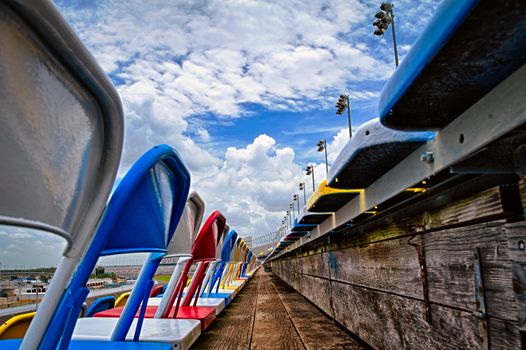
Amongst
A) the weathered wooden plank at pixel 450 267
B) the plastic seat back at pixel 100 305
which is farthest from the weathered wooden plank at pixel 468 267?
the plastic seat back at pixel 100 305

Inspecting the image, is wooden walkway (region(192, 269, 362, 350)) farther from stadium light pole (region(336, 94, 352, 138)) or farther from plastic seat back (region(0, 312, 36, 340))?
stadium light pole (region(336, 94, 352, 138))

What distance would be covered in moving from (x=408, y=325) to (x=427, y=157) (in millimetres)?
1180

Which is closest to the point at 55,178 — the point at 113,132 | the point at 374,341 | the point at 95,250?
the point at 113,132

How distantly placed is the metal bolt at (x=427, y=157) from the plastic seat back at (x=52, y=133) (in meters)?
0.96

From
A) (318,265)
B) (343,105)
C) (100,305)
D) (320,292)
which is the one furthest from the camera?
(343,105)

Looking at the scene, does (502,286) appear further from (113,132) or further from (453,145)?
(113,132)

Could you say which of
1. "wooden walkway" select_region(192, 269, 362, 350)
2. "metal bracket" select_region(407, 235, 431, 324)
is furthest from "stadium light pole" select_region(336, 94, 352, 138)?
"metal bracket" select_region(407, 235, 431, 324)

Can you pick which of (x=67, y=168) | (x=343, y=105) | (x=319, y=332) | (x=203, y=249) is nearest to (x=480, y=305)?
(x=67, y=168)

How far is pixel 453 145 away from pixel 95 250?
1108mm

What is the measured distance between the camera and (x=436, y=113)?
3.77 feet

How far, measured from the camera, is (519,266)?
3.78 ft

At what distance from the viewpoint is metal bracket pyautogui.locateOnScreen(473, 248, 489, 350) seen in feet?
4.60

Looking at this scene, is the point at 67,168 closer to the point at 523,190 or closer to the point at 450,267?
the point at 523,190

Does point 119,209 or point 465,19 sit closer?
point 465,19
